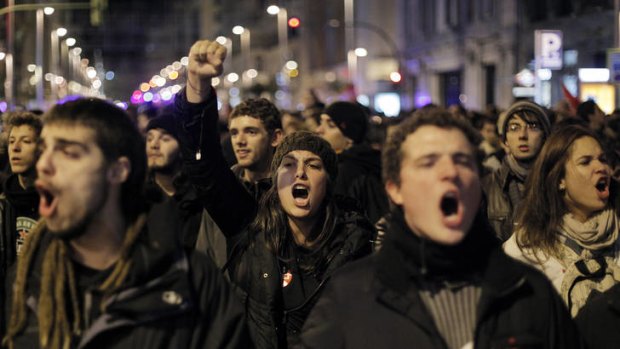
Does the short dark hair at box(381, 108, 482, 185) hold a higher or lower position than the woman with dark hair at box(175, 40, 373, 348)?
higher

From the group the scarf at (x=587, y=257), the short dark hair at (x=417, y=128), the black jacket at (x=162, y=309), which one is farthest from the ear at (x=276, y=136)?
the black jacket at (x=162, y=309)

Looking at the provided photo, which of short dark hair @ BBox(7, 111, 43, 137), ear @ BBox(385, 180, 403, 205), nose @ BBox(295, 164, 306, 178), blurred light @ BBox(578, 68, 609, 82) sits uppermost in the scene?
blurred light @ BBox(578, 68, 609, 82)

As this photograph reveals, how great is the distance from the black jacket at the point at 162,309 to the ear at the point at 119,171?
0.19 metres

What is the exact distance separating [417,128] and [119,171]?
3.15 feet

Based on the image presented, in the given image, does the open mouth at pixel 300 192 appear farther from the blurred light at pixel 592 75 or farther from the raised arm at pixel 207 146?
the blurred light at pixel 592 75

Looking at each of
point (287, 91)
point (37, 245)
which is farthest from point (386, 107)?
point (37, 245)

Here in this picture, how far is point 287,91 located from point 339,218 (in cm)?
8239

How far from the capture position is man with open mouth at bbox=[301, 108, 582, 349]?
3477mm

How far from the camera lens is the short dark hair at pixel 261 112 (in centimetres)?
749

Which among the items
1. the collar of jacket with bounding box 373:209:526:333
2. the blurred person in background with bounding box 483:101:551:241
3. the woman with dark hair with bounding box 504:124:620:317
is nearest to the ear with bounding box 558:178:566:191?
the woman with dark hair with bounding box 504:124:620:317

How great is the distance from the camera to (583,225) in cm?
560

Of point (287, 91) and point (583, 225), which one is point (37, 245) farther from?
point (287, 91)

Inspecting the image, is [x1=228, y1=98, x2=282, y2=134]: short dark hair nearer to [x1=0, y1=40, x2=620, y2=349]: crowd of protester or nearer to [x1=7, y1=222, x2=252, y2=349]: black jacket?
[x1=0, y1=40, x2=620, y2=349]: crowd of protester

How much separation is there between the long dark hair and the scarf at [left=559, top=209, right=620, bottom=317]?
0.22 feet
